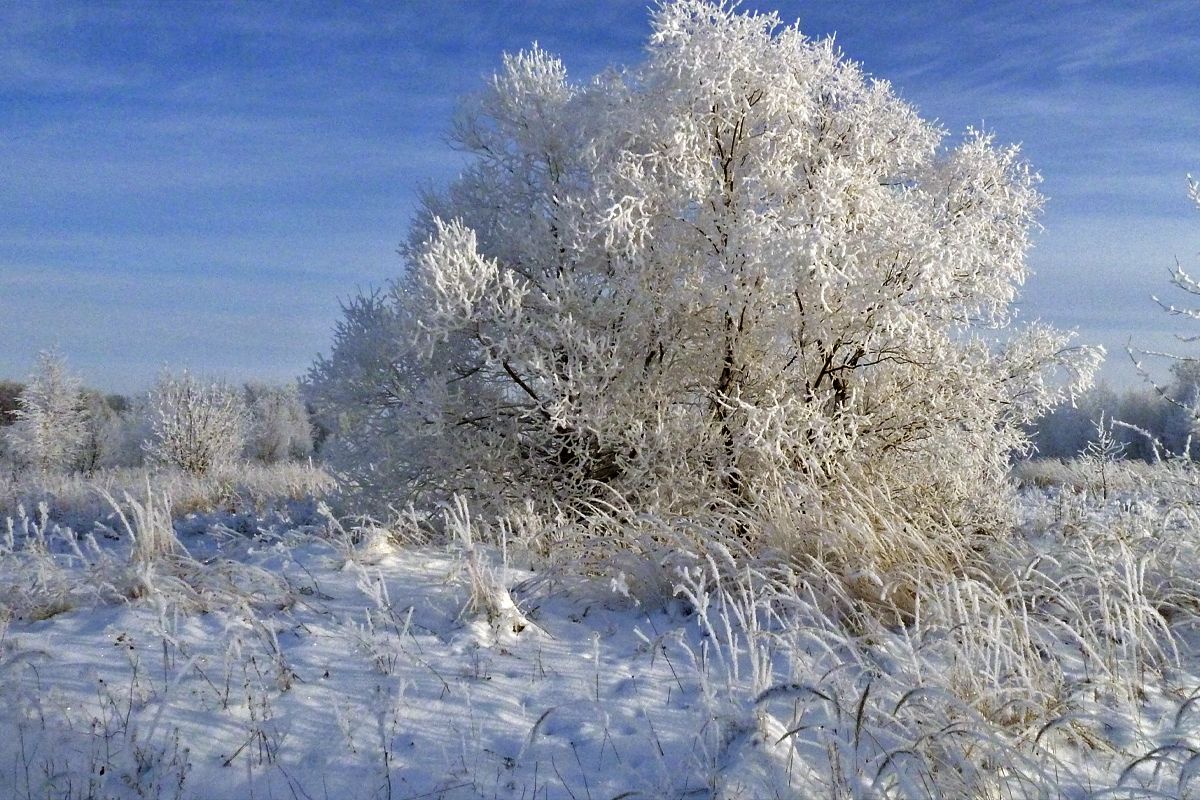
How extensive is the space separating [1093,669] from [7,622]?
452 cm

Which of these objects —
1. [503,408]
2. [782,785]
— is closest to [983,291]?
[503,408]

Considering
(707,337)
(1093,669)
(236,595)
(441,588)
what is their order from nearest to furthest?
(1093,669) → (236,595) → (441,588) → (707,337)

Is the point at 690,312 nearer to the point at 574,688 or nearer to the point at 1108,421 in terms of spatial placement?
the point at 574,688

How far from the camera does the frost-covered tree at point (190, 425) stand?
74.4 ft

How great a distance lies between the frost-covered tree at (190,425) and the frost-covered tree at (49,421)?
630 centimetres

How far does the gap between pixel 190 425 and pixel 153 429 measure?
134cm

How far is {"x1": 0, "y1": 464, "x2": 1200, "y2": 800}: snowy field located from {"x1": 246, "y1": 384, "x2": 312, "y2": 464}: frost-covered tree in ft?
99.1

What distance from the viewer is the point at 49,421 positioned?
28766 mm

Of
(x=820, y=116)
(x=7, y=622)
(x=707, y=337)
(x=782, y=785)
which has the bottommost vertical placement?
(x=782, y=785)

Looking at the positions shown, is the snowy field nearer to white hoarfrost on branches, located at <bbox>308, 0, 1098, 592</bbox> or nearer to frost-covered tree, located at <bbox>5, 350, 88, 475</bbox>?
white hoarfrost on branches, located at <bbox>308, 0, 1098, 592</bbox>

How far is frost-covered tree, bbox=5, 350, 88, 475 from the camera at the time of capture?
91.5 feet

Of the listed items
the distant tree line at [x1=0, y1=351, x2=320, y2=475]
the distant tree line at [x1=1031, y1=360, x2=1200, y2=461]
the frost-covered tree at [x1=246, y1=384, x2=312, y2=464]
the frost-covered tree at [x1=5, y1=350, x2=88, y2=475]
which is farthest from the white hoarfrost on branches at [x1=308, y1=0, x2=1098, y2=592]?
the distant tree line at [x1=1031, y1=360, x2=1200, y2=461]

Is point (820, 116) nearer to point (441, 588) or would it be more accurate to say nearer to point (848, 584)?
point (848, 584)

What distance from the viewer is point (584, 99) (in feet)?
28.6
